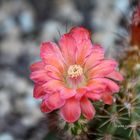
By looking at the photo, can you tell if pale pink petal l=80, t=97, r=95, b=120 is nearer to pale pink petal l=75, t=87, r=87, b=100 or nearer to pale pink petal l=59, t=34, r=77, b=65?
pale pink petal l=75, t=87, r=87, b=100

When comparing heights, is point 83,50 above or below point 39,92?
above

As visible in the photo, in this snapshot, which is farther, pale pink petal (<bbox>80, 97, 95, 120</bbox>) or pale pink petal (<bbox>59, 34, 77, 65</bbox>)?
pale pink petal (<bbox>59, 34, 77, 65</bbox>)

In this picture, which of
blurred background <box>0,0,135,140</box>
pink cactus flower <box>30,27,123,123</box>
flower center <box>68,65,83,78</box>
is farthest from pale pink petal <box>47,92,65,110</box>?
blurred background <box>0,0,135,140</box>

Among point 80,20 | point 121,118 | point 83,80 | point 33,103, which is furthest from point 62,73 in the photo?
point 80,20

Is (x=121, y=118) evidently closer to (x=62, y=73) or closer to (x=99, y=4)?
(x=62, y=73)

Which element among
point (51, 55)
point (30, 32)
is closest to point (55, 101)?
point (51, 55)

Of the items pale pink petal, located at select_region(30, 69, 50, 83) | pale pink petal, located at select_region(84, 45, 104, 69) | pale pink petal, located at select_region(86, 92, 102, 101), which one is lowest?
pale pink petal, located at select_region(86, 92, 102, 101)

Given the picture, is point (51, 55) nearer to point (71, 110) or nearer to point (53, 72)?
point (53, 72)
